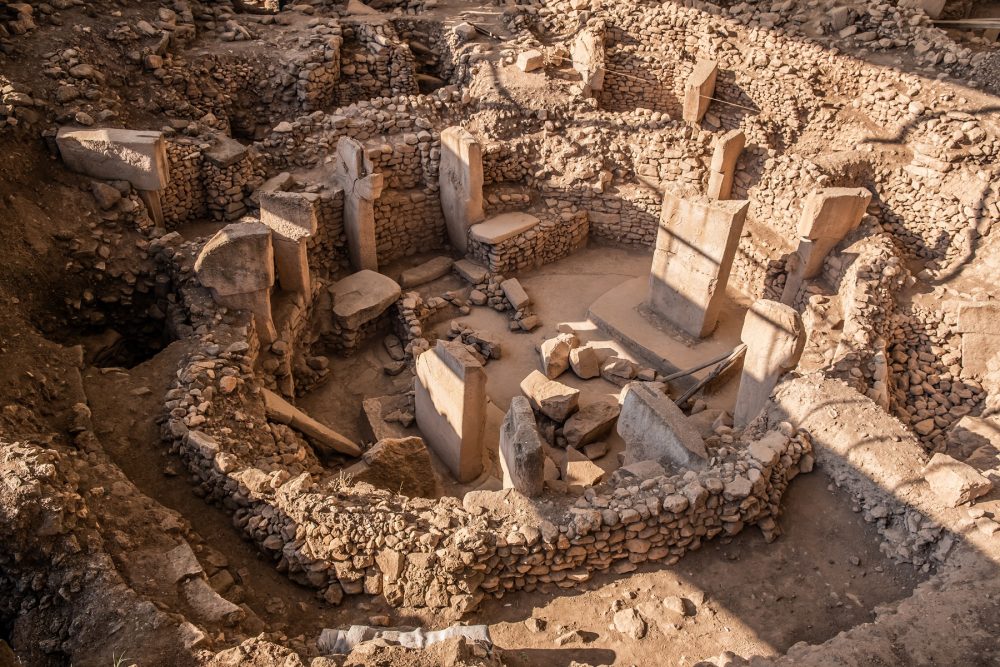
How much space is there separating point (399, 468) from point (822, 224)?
A: 5643 mm

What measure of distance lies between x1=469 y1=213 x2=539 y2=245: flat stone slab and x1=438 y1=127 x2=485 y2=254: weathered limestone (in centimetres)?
18

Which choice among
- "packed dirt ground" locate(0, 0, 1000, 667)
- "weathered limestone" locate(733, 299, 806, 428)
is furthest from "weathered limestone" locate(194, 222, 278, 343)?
"weathered limestone" locate(733, 299, 806, 428)

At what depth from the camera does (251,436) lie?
20.5ft

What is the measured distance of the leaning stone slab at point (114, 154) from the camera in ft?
26.2

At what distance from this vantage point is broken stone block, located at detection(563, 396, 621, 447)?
7.55m

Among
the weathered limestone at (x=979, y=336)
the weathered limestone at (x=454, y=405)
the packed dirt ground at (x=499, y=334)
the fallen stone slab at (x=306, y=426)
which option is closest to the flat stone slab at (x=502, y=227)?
the packed dirt ground at (x=499, y=334)

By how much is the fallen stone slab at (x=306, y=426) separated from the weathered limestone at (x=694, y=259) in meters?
4.23

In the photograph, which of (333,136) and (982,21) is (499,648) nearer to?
(333,136)

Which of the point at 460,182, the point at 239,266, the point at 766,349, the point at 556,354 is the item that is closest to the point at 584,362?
the point at 556,354

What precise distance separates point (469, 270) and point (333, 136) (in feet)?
8.79

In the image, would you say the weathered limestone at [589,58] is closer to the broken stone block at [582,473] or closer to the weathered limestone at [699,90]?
the weathered limestone at [699,90]

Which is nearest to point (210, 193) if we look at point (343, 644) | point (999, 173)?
point (343, 644)

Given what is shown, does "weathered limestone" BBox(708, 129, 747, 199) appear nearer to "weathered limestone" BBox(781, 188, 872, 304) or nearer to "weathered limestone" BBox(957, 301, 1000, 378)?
"weathered limestone" BBox(781, 188, 872, 304)

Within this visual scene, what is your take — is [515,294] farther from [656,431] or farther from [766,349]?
[656,431]
